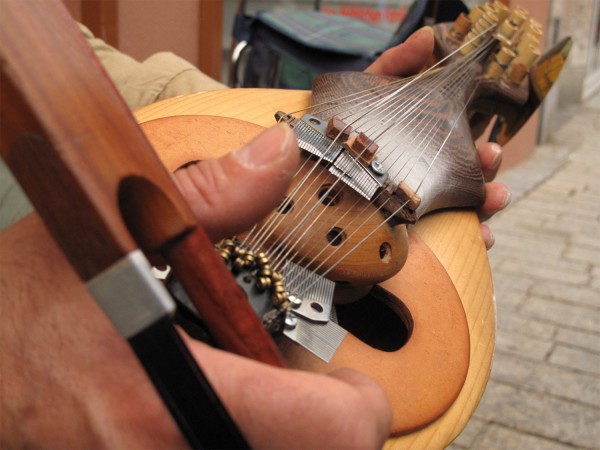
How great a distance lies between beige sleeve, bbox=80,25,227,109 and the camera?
1498mm

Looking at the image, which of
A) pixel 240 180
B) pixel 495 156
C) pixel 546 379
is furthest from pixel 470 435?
pixel 240 180

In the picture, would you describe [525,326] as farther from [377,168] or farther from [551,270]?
[377,168]

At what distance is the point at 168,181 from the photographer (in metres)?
0.50

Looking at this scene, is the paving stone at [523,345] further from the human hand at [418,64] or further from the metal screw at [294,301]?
the metal screw at [294,301]

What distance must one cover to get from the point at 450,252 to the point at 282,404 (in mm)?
650

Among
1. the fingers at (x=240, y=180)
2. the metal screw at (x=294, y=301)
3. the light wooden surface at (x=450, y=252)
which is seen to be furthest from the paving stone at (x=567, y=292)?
the fingers at (x=240, y=180)

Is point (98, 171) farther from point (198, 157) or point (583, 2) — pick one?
point (583, 2)

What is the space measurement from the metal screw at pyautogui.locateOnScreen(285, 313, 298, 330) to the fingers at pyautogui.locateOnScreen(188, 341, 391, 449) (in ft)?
0.60

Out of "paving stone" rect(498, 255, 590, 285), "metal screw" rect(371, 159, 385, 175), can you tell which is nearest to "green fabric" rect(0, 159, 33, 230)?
"metal screw" rect(371, 159, 385, 175)

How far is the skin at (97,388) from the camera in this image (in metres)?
0.48

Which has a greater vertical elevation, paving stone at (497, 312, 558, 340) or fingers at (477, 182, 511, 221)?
fingers at (477, 182, 511, 221)

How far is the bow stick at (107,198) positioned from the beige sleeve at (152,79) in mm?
1015

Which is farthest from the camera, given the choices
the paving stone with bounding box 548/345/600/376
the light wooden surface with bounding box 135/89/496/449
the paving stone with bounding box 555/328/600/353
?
the paving stone with bounding box 555/328/600/353

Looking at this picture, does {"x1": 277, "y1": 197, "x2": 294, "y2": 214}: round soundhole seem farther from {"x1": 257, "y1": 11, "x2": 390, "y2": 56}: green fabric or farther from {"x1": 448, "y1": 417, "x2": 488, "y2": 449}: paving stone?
{"x1": 257, "y1": 11, "x2": 390, "y2": 56}: green fabric
